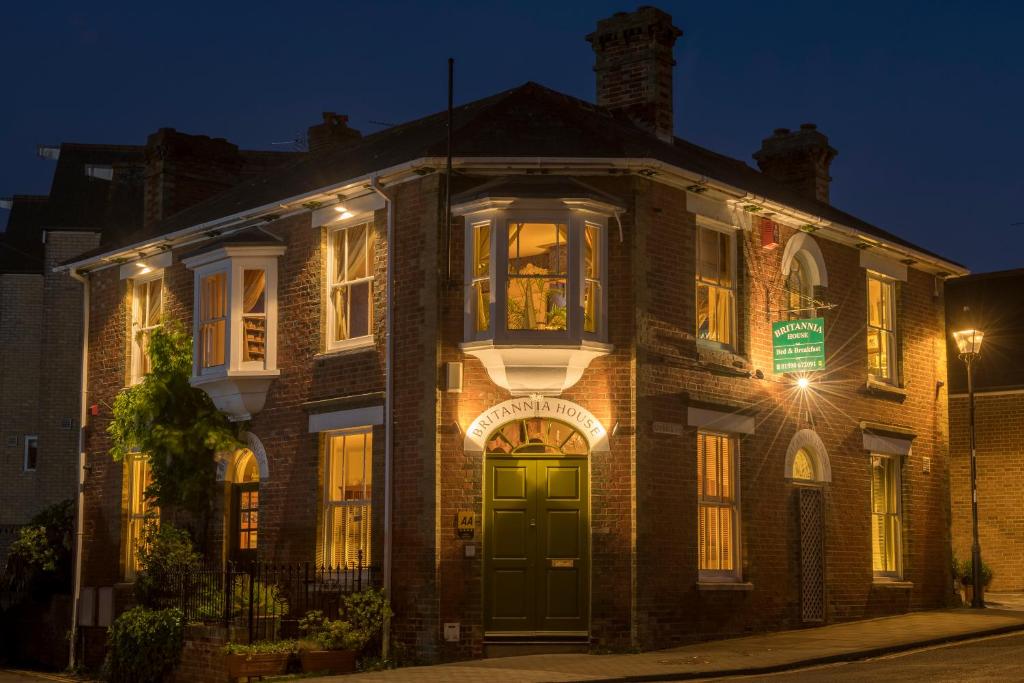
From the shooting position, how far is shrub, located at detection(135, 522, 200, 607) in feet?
68.2

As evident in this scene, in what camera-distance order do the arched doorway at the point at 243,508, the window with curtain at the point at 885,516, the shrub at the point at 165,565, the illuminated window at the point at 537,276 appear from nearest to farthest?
the illuminated window at the point at 537,276 → the shrub at the point at 165,565 → the arched doorway at the point at 243,508 → the window with curtain at the point at 885,516

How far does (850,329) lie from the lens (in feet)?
74.7

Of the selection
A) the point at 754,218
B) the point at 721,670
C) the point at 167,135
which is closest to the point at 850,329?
the point at 754,218

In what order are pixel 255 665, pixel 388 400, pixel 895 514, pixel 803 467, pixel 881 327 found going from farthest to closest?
pixel 881 327 → pixel 895 514 → pixel 803 467 → pixel 388 400 → pixel 255 665

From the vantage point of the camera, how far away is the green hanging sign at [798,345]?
20.2 meters

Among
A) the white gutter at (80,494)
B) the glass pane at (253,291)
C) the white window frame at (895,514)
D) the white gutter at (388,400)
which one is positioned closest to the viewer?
the white gutter at (388,400)

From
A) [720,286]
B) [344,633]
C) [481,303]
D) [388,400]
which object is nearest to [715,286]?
[720,286]

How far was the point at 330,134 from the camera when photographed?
26.8 metres

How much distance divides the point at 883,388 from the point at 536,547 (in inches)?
310

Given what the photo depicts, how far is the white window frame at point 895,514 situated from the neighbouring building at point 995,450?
192 inches

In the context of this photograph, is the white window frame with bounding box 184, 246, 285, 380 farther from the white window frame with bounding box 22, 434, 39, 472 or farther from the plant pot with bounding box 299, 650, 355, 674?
the white window frame with bounding box 22, 434, 39, 472

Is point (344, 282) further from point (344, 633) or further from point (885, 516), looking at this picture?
point (885, 516)

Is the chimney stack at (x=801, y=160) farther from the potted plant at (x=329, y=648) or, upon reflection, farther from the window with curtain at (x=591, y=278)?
the potted plant at (x=329, y=648)

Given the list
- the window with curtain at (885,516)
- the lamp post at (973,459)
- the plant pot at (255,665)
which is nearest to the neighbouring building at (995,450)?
the lamp post at (973,459)
